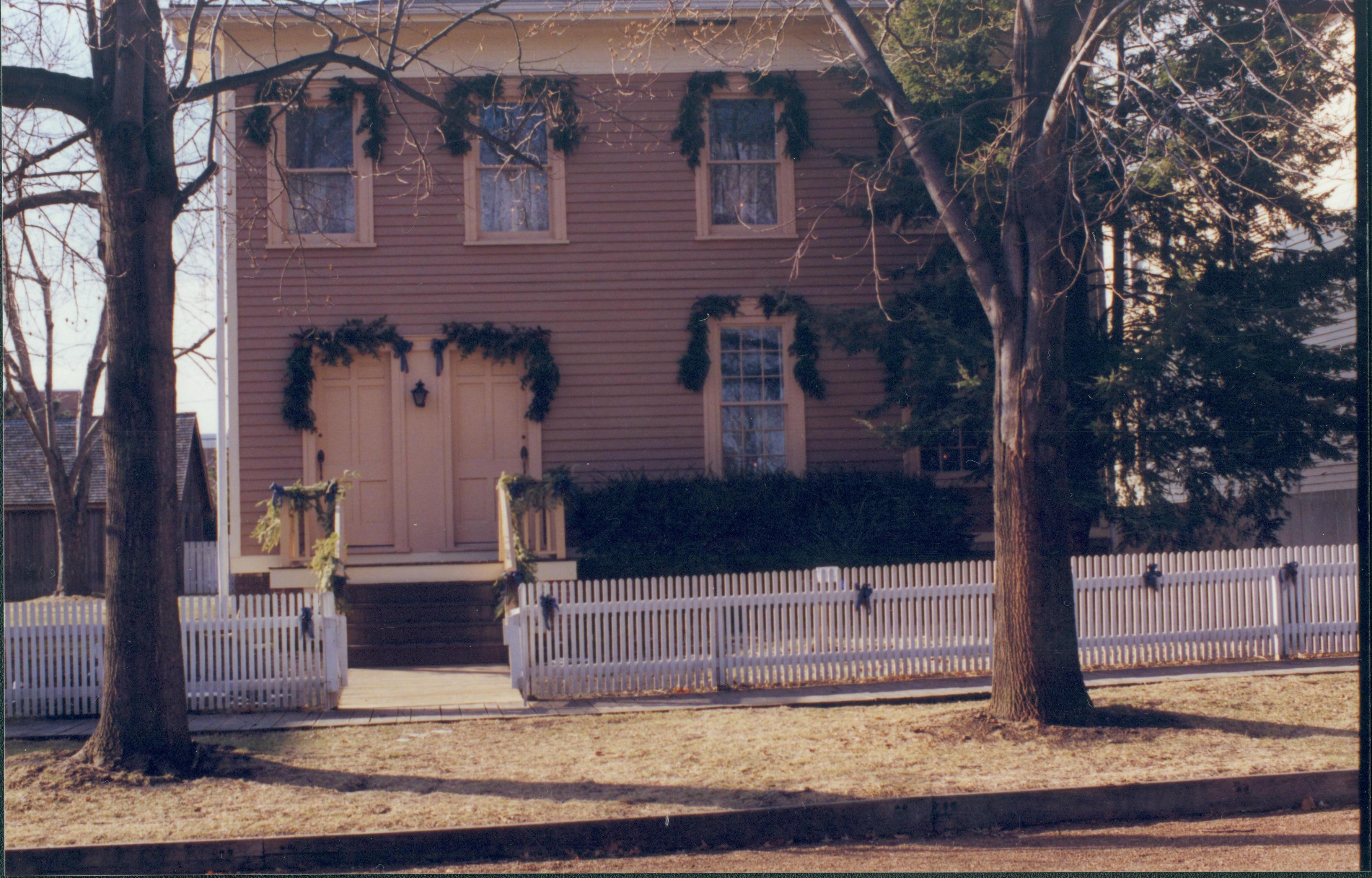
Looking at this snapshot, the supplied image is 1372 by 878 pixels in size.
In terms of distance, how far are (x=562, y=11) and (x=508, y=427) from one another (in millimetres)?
5137

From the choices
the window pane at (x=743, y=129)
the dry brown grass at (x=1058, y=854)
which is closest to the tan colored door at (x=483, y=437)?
the window pane at (x=743, y=129)

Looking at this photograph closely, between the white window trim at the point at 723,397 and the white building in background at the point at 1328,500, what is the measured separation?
6136 mm

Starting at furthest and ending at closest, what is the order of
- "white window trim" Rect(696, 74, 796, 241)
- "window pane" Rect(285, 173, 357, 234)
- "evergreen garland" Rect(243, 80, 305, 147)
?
"white window trim" Rect(696, 74, 796, 241), "window pane" Rect(285, 173, 357, 234), "evergreen garland" Rect(243, 80, 305, 147)

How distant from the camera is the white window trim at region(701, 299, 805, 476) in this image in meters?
14.4

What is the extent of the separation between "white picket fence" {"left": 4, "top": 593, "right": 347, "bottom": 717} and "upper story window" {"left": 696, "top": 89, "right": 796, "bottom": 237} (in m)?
7.55

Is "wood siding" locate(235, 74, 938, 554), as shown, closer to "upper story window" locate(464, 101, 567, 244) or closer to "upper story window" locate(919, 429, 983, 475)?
"upper story window" locate(464, 101, 567, 244)

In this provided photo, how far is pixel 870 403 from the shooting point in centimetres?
1446

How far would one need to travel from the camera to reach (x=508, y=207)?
14.4m

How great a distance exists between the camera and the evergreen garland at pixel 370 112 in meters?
14.0

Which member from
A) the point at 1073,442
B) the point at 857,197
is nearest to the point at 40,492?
the point at 857,197

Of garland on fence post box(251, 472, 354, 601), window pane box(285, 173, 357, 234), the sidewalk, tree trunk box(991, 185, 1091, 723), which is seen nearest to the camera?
tree trunk box(991, 185, 1091, 723)

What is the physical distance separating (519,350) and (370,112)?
354 cm

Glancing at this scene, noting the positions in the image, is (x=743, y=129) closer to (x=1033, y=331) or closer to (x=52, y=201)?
(x=1033, y=331)

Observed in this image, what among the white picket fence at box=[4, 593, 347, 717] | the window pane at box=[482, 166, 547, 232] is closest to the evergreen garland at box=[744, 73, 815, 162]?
the window pane at box=[482, 166, 547, 232]
